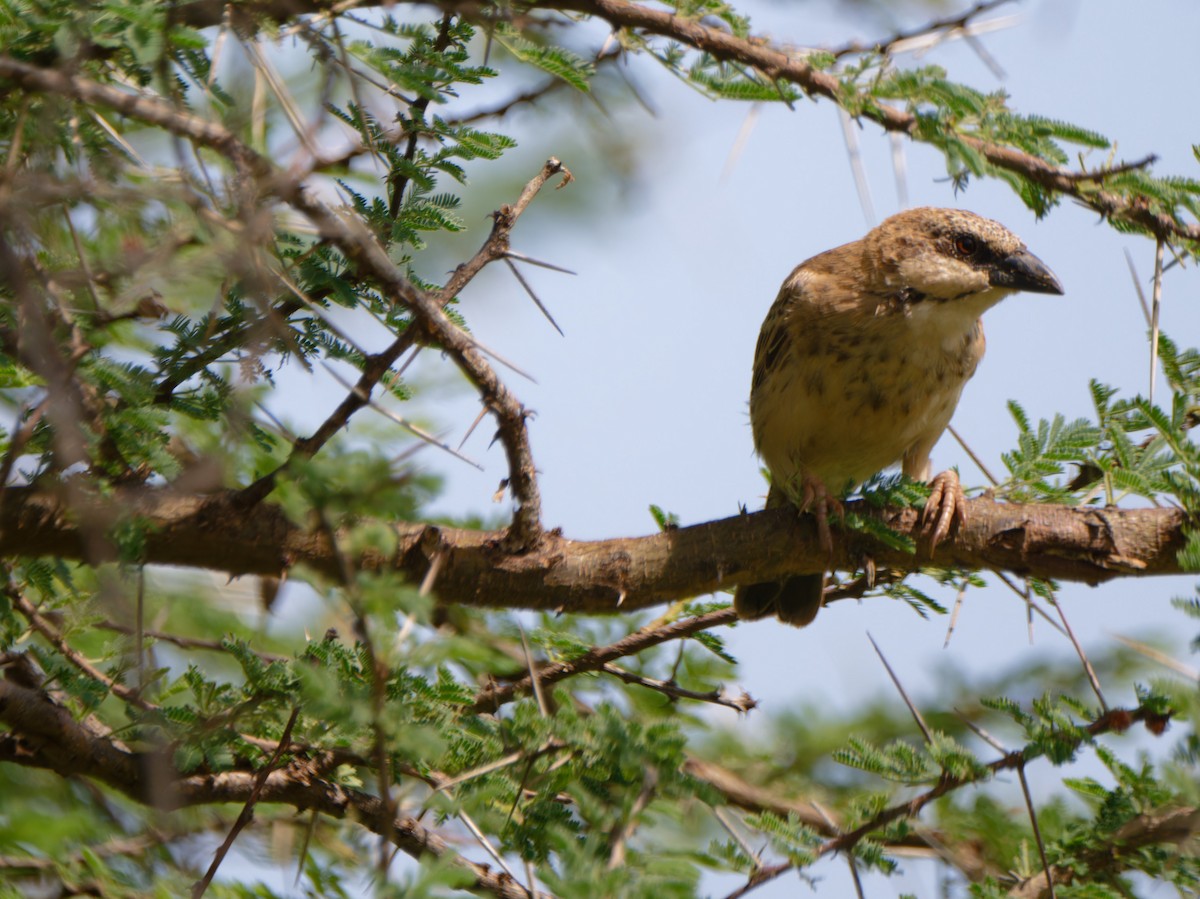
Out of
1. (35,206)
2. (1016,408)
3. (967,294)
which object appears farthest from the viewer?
(967,294)

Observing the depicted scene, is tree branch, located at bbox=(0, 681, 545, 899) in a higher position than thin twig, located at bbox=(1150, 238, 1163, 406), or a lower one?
lower

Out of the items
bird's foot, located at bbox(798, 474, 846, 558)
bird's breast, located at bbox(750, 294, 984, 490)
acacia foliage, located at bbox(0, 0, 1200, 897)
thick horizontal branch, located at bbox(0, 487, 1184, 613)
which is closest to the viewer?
acacia foliage, located at bbox(0, 0, 1200, 897)

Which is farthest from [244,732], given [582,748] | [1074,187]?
[1074,187]

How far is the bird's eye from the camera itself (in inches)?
185

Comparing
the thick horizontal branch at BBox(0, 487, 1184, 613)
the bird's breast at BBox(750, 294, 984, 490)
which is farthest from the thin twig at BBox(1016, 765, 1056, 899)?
the bird's breast at BBox(750, 294, 984, 490)

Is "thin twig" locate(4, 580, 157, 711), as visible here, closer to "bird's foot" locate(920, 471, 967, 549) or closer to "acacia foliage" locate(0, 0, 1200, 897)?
"acacia foliage" locate(0, 0, 1200, 897)

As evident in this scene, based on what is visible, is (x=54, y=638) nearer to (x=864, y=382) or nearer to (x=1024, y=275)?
(x=864, y=382)

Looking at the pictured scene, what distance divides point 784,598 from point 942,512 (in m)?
1.22

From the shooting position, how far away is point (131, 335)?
3.72 metres

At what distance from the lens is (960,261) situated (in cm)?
470

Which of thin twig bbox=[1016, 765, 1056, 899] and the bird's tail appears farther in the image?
the bird's tail

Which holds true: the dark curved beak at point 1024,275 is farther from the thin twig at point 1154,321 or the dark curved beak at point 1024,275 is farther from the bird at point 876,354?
the thin twig at point 1154,321

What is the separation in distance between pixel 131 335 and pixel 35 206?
1859mm

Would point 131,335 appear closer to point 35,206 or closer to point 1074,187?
point 35,206
